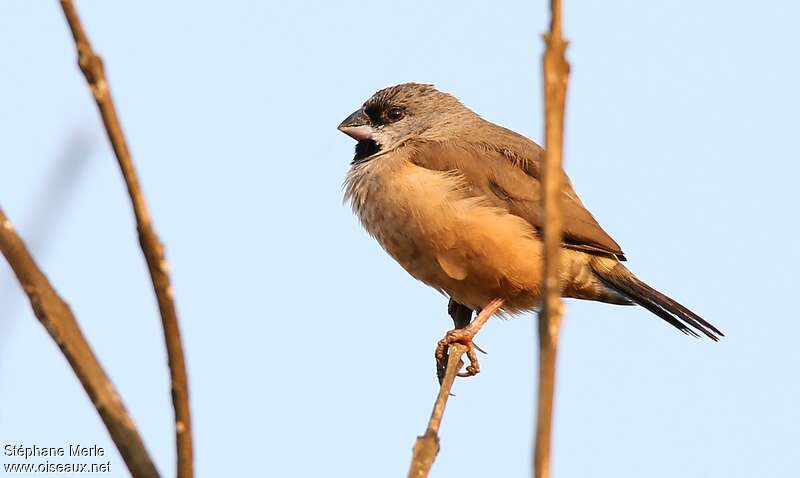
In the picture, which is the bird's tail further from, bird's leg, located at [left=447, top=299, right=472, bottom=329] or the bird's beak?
the bird's beak

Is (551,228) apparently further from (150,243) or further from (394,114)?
(394,114)

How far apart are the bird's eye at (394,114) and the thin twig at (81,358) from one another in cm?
505

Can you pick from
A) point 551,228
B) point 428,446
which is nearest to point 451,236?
point 428,446

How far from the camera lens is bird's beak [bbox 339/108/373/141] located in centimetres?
658

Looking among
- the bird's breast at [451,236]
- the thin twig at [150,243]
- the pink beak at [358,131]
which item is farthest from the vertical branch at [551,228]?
the pink beak at [358,131]

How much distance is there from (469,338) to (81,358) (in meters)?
4.09

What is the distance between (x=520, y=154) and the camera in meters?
6.07

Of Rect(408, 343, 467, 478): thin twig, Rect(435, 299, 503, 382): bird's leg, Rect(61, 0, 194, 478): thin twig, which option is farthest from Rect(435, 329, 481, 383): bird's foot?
Rect(61, 0, 194, 478): thin twig

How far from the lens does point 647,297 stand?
19.2ft

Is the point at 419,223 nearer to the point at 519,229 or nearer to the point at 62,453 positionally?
the point at 519,229

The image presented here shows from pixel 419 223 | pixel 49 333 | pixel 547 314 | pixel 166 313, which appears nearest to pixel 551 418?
pixel 547 314

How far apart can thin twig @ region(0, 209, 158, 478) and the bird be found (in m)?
3.87

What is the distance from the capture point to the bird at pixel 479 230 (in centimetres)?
559

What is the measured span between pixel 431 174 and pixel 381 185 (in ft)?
0.95
